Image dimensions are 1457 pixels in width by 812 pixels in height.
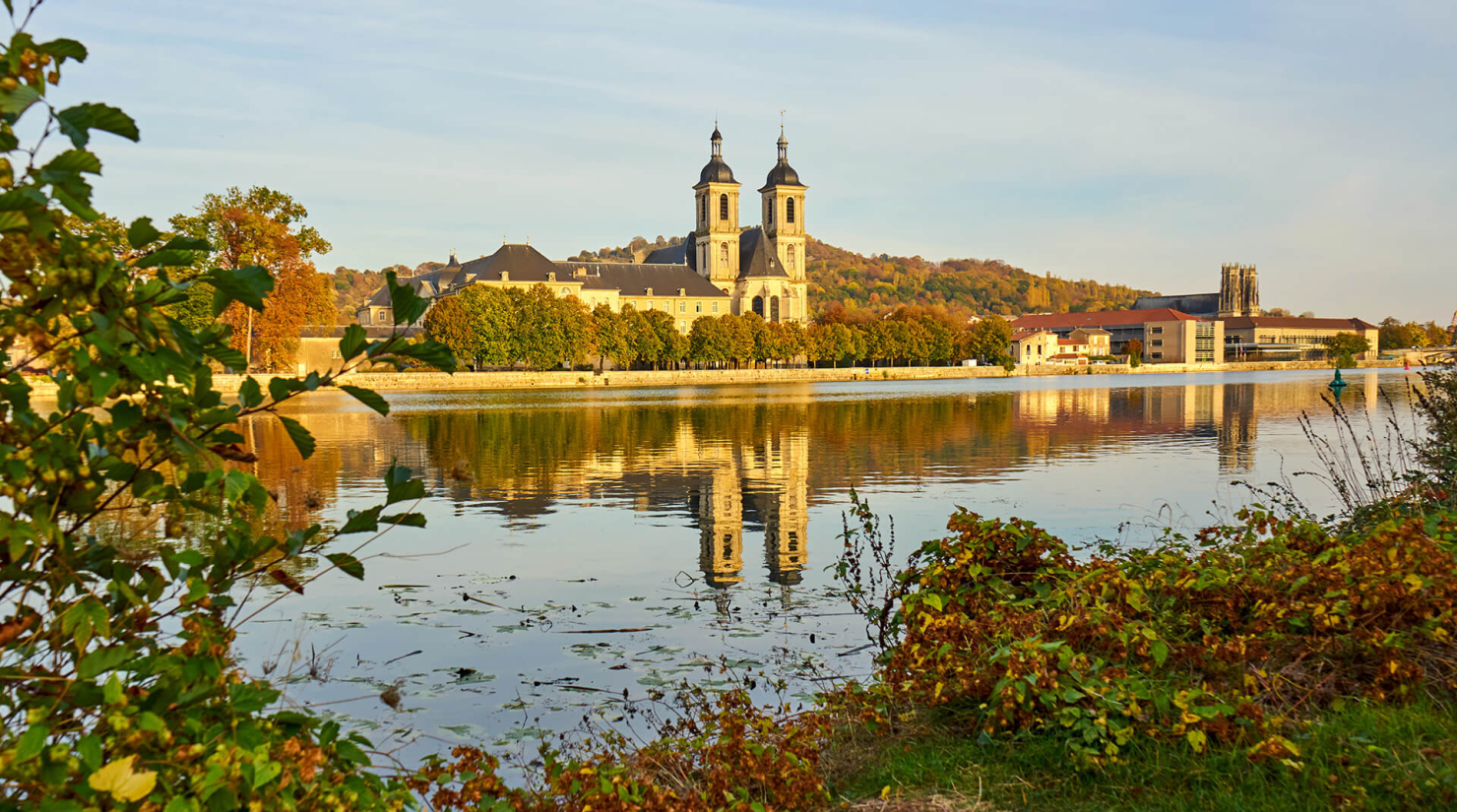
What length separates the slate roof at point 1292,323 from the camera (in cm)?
17488

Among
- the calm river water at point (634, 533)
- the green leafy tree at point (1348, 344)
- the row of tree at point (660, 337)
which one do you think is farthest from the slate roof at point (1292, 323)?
the calm river water at point (634, 533)

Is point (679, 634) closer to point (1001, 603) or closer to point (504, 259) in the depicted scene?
point (1001, 603)

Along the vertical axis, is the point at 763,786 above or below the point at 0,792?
below

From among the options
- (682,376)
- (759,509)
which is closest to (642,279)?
(682,376)

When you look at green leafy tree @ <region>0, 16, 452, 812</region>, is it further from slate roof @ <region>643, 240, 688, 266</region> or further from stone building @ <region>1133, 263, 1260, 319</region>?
stone building @ <region>1133, 263, 1260, 319</region>

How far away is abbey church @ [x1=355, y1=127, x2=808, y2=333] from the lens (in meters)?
124

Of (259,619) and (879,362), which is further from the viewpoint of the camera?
(879,362)

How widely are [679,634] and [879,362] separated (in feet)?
387

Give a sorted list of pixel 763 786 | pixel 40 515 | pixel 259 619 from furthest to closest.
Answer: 1. pixel 259 619
2. pixel 763 786
3. pixel 40 515

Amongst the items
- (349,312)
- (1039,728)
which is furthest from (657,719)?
(349,312)

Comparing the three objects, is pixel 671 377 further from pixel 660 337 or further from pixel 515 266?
pixel 515 266

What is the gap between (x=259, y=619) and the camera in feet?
30.0

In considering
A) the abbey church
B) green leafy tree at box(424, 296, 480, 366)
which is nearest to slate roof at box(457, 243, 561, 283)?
the abbey church

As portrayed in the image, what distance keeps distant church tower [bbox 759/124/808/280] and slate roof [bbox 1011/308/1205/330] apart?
5123 centimetres
